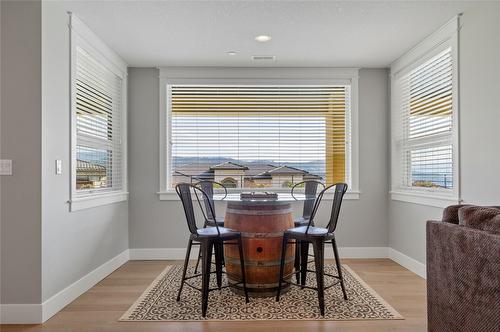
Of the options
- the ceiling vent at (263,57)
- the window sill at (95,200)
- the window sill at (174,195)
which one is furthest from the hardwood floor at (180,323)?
the ceiling vent at (263,57)

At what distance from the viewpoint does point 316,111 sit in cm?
499

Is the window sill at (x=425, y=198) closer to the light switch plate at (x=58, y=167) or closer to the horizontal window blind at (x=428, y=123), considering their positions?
the horizontal window blind at (x=428, y=123)

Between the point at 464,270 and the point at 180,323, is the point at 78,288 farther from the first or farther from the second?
the point at 464,270

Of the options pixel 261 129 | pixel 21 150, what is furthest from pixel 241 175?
pixel 21 150

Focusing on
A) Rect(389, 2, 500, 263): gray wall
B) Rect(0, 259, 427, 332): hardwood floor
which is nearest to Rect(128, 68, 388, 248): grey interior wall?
Rect(0, 259, 427, 332): hardwood floor

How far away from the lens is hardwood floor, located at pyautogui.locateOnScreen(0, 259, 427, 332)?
2.69m

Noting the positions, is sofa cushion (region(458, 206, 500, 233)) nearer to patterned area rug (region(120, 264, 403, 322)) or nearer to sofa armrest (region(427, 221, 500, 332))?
sofa armrest (region(427, 221, 500, 332))

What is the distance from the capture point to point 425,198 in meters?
3.91

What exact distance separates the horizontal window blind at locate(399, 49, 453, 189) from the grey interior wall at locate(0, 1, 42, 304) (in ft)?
11.7

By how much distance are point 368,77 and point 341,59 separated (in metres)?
0.60

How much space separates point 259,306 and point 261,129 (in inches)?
99.4

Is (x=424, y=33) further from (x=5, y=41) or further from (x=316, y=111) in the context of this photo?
(x=5, y=41)

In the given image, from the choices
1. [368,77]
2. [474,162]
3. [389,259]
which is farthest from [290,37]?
[389,259]

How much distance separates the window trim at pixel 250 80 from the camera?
4828 mm
